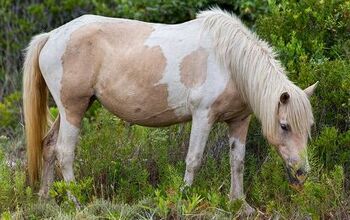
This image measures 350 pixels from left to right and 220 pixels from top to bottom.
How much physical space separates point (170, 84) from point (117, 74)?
448mm

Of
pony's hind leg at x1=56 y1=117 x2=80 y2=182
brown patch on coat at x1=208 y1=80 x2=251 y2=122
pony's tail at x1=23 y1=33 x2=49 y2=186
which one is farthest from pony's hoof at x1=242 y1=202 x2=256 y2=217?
pony's tail at x1=23 y1=33 x2=49 y2=186

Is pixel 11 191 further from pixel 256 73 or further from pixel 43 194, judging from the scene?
pixel 256 73

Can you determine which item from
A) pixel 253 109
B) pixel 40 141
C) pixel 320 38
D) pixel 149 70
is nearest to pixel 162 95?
pixel 149 70

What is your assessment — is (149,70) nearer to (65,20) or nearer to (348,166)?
(348,166)

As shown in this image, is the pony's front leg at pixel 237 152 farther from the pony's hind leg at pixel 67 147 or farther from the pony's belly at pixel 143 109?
the pony's hind leg at pixel 67 147

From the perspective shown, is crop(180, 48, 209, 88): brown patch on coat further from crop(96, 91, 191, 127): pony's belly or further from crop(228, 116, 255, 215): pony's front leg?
crop(228, 116, 255, 215): pony's front leg

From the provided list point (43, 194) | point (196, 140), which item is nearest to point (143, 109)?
point (196, 140)

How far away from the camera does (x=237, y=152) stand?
6.87 m

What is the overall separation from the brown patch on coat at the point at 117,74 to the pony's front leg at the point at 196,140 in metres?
0.18

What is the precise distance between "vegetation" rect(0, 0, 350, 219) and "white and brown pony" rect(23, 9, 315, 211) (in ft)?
0.81

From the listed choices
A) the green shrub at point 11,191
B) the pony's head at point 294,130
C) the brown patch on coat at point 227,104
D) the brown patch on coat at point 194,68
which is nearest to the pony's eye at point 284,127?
the pony's head at point 294,130

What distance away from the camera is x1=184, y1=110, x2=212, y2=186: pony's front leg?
21.5ft

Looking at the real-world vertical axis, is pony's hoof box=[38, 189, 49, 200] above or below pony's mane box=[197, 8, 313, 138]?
below

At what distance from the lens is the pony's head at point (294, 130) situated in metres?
6.22
